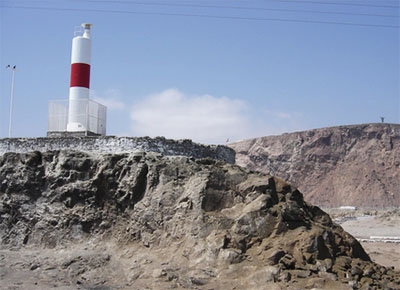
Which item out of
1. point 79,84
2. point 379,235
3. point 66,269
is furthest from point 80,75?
point 379,235

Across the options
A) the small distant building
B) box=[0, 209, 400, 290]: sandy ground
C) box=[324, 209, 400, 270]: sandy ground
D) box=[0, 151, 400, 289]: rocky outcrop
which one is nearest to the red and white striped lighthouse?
the small distant building

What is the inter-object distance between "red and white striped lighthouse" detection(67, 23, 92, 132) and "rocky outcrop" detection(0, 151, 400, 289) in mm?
2913

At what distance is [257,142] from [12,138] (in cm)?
6724

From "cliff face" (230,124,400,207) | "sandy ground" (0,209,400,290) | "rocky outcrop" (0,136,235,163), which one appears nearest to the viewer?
"sandy ground" (0,209,400,290)

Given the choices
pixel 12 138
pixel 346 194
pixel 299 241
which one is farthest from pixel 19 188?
pixel 346 194

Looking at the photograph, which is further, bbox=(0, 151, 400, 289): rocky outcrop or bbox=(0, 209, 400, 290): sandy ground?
bbox=(0, 209, 400, 290): sandy ground

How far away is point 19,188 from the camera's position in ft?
64.0

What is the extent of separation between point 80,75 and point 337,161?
215 feet

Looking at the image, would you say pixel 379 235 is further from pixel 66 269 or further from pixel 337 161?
pixel 337 161

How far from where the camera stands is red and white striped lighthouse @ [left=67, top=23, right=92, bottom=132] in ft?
73.3

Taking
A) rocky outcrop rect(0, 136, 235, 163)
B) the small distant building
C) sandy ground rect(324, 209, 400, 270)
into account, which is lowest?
sandy ground rect(324, 209, 400, 270)

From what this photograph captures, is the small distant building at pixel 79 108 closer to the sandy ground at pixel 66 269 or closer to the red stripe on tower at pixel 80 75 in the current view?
the red stripe on tower at pixel 80 75

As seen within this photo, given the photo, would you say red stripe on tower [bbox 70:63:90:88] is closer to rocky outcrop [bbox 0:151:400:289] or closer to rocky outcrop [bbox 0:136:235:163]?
rocky outcrop [bbox 0:136:235:163]

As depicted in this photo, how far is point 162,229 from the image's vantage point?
16672mm
